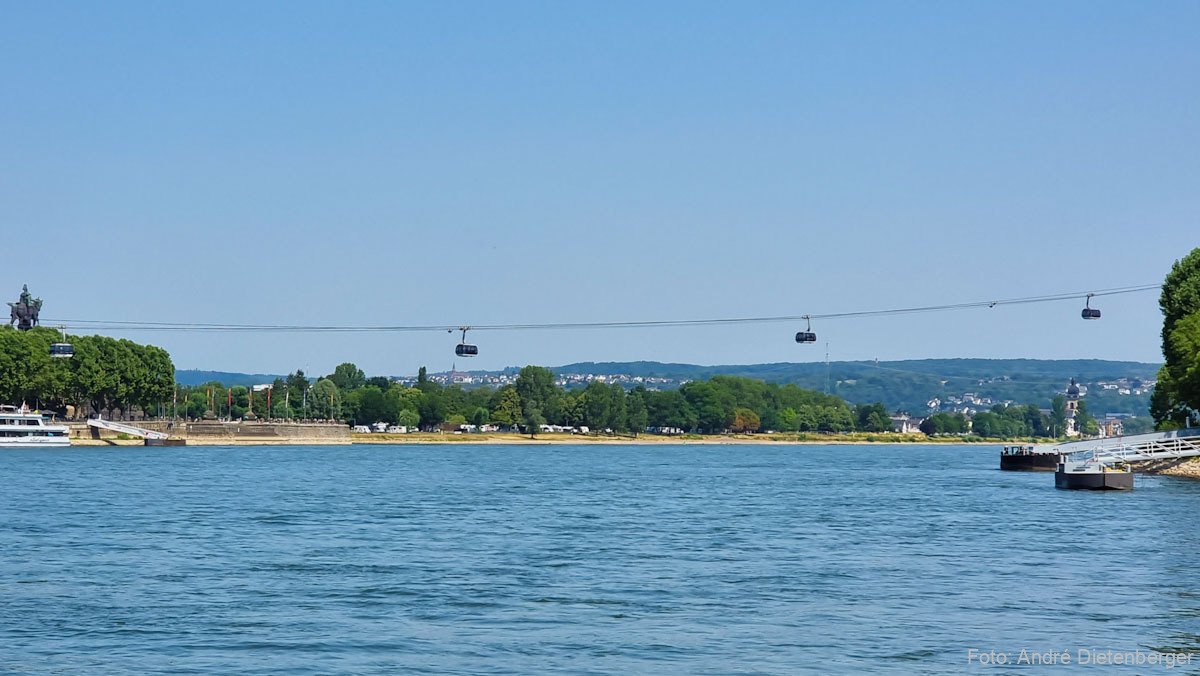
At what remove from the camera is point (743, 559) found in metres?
42.2

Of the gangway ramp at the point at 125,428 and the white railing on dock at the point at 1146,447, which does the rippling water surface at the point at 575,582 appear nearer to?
the white railing on dock at the point at 1146,447

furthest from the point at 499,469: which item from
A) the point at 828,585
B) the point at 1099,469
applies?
the point at 828,585

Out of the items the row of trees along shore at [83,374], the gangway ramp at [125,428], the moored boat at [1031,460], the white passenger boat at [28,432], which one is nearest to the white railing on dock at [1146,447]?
the moored boat at [1031,460]

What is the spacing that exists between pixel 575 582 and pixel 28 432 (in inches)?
4999

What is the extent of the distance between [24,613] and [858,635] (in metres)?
16.8

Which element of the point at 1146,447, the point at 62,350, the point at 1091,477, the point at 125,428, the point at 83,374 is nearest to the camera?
the point at 1091,477

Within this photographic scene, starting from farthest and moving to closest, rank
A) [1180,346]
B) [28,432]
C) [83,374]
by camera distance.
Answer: [83,374]
[28,432]
[1180,346]

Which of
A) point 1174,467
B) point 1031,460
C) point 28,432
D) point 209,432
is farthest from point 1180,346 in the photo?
point 209,432

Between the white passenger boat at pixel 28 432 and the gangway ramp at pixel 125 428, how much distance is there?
502 inches

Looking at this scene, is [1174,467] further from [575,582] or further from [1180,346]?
[575,582]

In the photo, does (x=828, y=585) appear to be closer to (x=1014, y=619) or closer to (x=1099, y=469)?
(x=1014, y=619)

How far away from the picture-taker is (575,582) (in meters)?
36.6

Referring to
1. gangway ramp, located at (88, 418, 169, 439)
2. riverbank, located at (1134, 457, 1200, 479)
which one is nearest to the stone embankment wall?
gangway ramp, located at (88, 418, 169, 439)

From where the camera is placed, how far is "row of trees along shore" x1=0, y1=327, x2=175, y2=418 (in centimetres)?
15650
